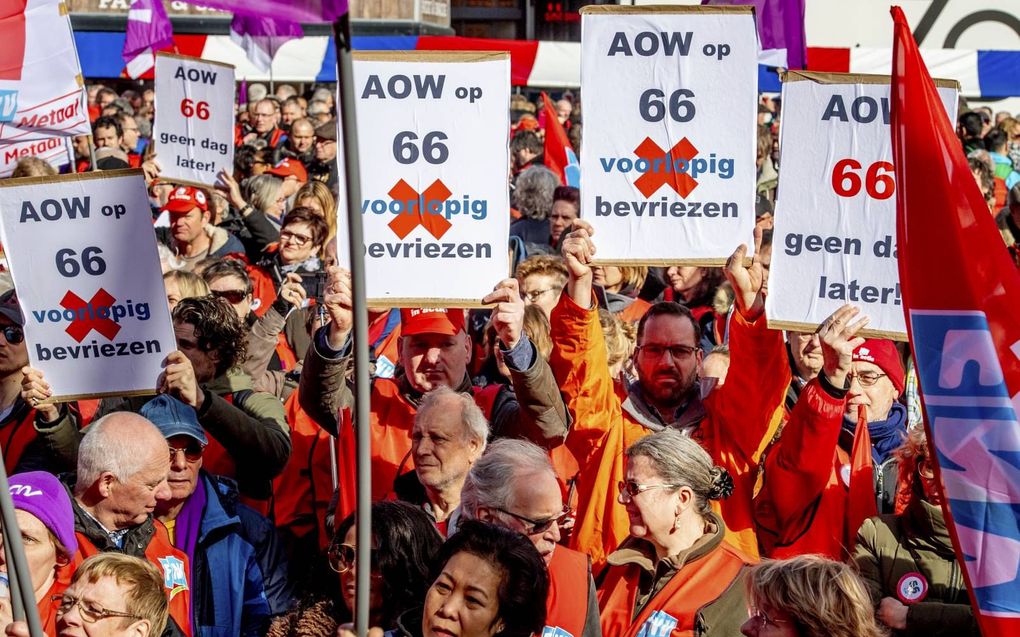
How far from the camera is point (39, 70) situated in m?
8.13

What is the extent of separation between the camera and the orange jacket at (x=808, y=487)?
4.36m

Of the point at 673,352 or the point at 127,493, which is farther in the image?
the point at 673,352

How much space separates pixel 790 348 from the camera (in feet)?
18.0

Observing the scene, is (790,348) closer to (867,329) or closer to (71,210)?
(867,329)

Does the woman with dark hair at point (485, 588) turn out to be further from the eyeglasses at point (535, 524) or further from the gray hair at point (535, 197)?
the gray hair at point (535, 197)

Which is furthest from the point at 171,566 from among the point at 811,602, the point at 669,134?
the point at 669,134

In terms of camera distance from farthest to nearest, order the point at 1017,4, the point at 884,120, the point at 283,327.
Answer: the point at 1017,4 < the point at 283,327 < the point at 884,120

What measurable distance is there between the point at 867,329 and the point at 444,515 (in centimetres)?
147

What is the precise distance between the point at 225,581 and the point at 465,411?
0.91 m

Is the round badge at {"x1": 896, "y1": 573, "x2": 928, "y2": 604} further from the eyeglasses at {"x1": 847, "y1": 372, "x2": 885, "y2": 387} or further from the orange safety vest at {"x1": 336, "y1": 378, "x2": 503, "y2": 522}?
the orange safety vest at {"x1": 336, "y1": 378, "x2": 503, "y2": 522}

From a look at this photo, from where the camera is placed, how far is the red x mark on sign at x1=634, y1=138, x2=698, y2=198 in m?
4.90

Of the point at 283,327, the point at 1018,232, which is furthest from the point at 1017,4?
the point at 283,327

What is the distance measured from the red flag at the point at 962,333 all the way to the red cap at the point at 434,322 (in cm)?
215

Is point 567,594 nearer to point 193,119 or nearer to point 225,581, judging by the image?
point 225,581
